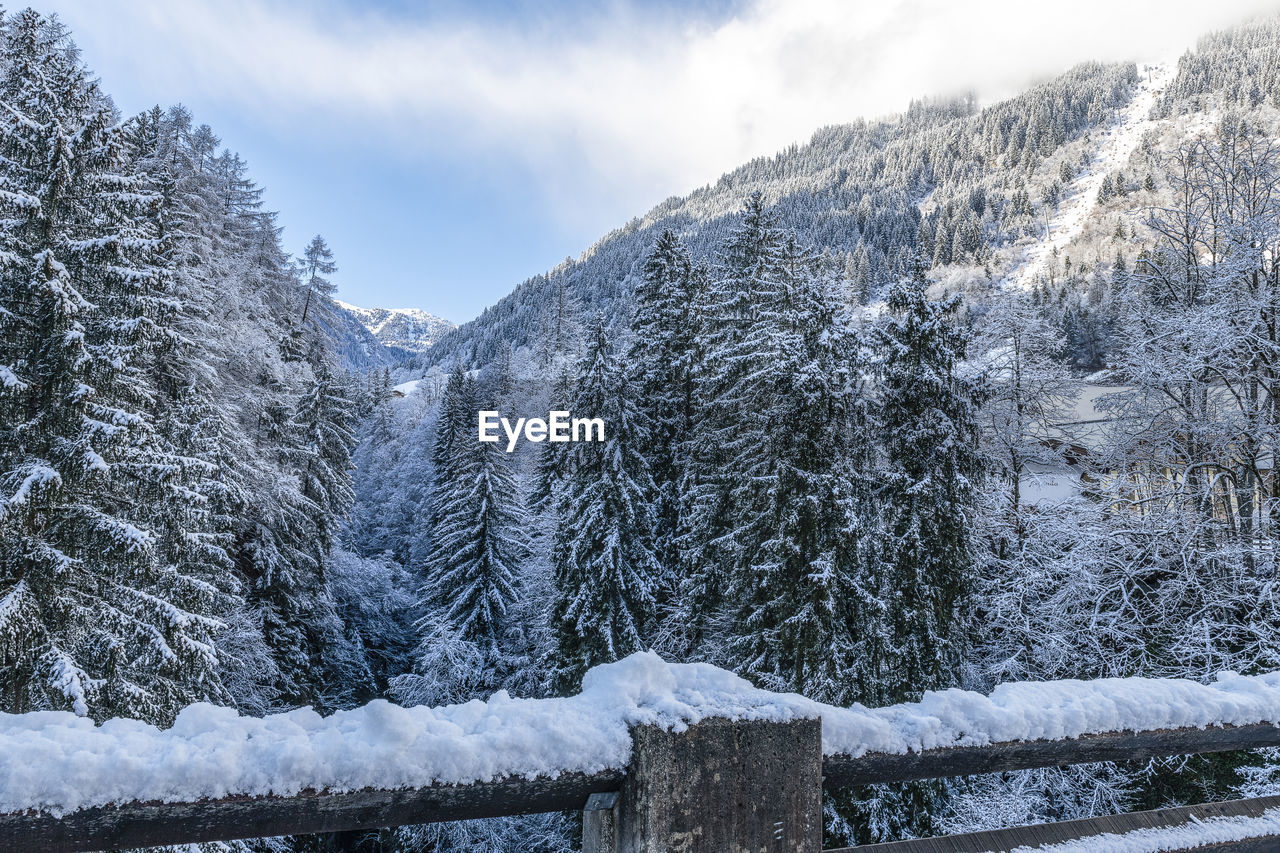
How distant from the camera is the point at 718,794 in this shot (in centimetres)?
137

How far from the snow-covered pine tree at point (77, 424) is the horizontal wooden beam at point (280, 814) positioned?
29.9 ft

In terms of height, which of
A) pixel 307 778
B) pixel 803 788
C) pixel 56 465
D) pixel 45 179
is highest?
pixel 45 179

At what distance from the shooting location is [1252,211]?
1371 centimetres

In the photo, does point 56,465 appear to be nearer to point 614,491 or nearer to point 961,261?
point 614,491

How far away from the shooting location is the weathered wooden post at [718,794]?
1325mm

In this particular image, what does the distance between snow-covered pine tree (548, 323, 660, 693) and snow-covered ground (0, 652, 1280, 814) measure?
50.8 feet

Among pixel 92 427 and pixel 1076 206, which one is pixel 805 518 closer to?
pixel 92 427

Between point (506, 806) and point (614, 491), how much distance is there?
631 inches

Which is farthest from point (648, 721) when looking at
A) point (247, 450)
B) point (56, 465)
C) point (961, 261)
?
point (961, 261)

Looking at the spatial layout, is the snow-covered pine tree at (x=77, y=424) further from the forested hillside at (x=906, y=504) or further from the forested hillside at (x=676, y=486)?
the forested hillside at (x=906, y=504)

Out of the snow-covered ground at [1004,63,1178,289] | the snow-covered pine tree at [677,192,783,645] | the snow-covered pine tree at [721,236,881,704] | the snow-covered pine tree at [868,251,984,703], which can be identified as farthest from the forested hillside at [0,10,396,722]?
the snow-covered ground at [1004,63,1178,289]

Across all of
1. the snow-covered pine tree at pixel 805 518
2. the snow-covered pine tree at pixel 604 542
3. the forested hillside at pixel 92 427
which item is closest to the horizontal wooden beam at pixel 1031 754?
the forested hillside at pixel 92 427
